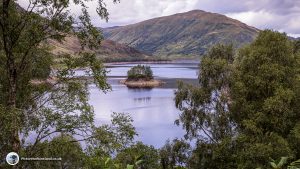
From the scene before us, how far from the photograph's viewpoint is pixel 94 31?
709 inches

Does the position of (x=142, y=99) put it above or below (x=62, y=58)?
below

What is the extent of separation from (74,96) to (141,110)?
358ft

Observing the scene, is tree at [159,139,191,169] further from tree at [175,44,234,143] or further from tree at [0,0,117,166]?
tree at [0,0,117,166]

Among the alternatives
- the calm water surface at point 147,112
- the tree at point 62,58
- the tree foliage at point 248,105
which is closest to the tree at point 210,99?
the tree foliage at point 248,105

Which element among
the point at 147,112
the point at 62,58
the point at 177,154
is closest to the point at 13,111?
the point at 62,58

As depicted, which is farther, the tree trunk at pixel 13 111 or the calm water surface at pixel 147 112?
the calm water surface at pixel 147 112

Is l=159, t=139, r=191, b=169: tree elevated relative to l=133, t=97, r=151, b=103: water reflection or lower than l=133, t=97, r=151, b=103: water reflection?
elevated

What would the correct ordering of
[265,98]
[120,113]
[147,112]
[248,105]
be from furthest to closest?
[147,112] → [265,98] → [248,105] → [120,113]

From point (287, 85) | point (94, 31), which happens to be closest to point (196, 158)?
point (287, 85)

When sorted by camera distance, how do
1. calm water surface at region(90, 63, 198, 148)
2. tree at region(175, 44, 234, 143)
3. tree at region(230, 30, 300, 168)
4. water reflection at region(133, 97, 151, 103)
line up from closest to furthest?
tree at region(230, 30, 300, 168) < tree at region(175, 44, 234, 143) < calm water surface at region(90, 63, 198, 148) < water reflection at region(133, 97, 151, 103)

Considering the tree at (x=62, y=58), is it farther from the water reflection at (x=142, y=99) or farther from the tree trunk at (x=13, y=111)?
the water reflection at (x=142, y=99)

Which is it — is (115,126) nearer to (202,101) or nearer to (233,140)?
(233,140)

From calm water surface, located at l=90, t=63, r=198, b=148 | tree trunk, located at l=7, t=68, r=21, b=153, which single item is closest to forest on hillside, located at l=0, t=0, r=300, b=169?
tree trunk, located at l=7, t=68, r=21, b=153

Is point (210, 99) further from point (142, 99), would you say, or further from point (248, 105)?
point (142, 99)
